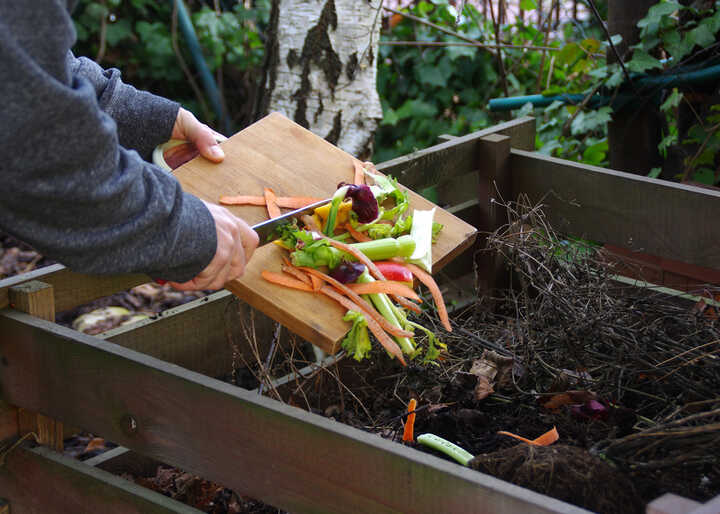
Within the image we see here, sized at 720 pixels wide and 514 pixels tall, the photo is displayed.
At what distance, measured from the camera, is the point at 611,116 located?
3.79m

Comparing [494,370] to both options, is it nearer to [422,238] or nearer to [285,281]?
[422,238]

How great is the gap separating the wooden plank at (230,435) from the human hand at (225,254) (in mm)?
195

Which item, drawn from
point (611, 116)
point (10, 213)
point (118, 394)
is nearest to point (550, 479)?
point (118, 394)

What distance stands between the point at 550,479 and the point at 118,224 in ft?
3.09

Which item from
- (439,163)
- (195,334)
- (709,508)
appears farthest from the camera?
(439,163)

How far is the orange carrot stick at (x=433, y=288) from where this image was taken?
6.72 ft

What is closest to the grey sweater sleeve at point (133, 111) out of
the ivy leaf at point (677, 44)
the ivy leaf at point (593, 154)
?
the ivy leaf at point (677, 44)

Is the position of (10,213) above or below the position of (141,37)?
above

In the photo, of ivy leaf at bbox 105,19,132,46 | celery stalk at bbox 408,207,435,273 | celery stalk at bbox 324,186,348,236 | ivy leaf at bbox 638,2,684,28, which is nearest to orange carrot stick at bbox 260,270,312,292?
celery stalk at bbox 324,186,348,236

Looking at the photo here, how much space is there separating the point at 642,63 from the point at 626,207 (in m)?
1.09

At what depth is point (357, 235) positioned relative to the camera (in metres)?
2.20

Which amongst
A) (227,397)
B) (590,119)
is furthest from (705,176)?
(227,397)

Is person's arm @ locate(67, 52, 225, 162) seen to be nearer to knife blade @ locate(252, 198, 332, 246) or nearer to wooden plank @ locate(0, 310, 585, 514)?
knife blade @ locate(252, 198, 332, 246)

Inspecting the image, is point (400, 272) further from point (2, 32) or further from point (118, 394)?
point (2, 32)
